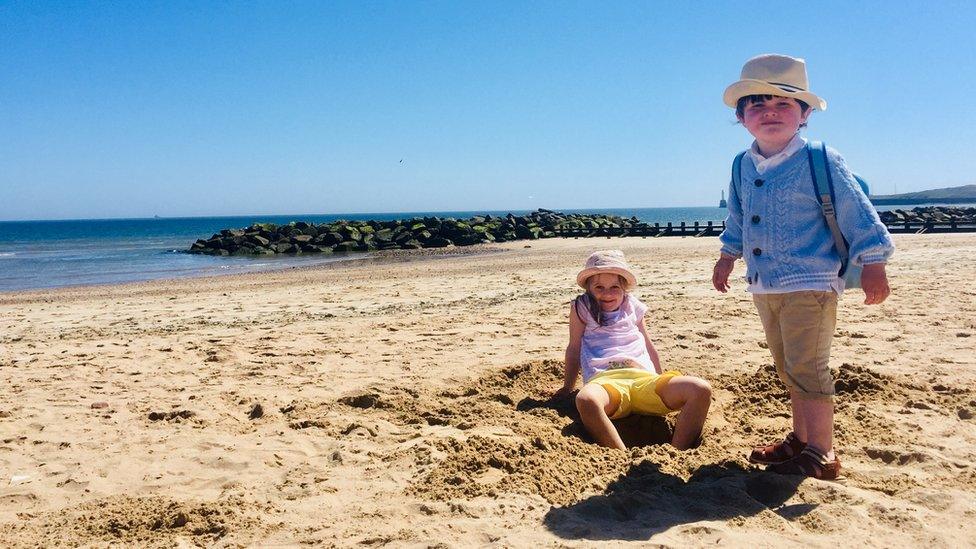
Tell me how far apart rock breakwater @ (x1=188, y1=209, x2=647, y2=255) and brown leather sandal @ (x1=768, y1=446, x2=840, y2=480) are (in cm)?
2668

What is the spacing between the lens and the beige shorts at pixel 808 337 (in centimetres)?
286

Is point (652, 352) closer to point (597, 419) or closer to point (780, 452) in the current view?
point (597, 419)

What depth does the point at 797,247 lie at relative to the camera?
2887 mm

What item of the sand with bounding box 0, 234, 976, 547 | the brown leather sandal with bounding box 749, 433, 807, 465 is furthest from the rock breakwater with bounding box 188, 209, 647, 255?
the brown leather sandal with bounding box 749, 433, 807, 465

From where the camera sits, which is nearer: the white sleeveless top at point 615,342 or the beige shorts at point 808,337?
the beige shorts at point 808,337

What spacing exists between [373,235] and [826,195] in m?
29.8

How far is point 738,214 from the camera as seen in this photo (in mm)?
3248

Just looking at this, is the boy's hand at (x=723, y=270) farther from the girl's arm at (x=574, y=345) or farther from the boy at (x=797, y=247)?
the girl's arm at (x=574, y=345)

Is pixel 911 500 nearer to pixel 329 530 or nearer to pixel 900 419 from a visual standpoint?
pixel 900 419

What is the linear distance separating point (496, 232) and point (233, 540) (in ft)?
101

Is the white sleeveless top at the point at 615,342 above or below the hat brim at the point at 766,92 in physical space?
below

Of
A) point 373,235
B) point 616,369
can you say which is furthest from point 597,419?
point 373,235

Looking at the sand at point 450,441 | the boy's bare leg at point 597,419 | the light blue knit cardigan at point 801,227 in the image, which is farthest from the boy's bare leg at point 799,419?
the boy's bare leg at point 597,419

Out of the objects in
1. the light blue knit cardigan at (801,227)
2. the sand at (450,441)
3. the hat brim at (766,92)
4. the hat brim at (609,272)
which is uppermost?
the hat brim at (766,92)
